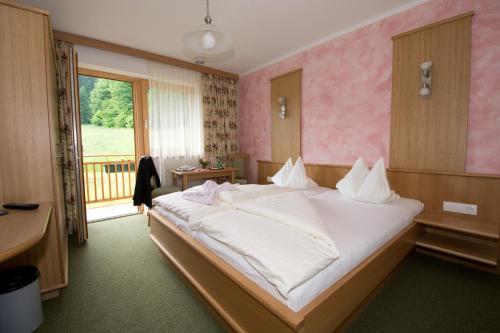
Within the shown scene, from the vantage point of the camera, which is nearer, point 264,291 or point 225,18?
point 264,291

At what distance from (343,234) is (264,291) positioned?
701mm

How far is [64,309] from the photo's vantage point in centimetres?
174

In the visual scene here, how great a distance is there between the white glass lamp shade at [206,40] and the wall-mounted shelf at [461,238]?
7.89 ft

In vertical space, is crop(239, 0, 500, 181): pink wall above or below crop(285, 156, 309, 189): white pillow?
above

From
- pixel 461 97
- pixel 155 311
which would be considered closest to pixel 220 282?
pixel 155 311

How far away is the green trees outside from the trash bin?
3.53m

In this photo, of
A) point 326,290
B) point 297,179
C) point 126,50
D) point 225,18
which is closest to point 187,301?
point 326,290

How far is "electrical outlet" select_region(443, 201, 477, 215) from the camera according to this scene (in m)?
2.25

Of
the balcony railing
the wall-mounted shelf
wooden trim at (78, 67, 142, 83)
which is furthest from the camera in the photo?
the balcony railing

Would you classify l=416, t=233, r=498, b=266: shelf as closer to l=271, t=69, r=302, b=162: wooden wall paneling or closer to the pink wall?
the pink wall

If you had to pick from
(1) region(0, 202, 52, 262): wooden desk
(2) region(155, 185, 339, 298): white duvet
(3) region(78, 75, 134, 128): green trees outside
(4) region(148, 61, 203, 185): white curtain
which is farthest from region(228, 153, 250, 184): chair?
(1) region(0, 202, 52, 262): wooden desk

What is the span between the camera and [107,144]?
5.29 m

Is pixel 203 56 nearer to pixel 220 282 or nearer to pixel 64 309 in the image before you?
pixel 220 282

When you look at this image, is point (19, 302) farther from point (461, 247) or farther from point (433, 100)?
point (433, 100)
